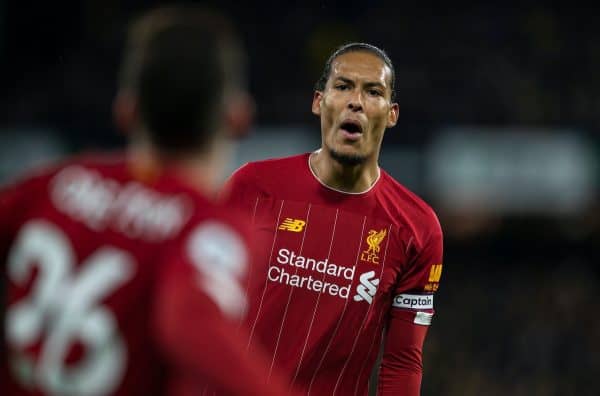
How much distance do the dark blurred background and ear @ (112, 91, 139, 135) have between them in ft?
41.9

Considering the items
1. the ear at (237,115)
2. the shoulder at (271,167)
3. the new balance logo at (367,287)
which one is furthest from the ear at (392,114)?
the ear at (237,115)

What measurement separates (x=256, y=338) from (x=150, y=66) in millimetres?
2639

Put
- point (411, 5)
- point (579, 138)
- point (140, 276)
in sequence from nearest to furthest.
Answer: point (140, 276)
point (579, 138)
point (411, 5)

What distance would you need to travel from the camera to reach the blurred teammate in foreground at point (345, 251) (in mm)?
4562

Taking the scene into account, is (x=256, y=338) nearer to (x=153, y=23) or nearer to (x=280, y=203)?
(x=280, y=203)

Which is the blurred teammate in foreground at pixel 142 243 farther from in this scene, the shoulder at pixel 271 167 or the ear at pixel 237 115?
the shoulder at pixel 271 167

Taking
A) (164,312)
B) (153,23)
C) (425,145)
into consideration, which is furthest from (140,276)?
(425,145)

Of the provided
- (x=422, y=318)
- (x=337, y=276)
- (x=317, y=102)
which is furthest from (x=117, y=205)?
(x=317, y=102)

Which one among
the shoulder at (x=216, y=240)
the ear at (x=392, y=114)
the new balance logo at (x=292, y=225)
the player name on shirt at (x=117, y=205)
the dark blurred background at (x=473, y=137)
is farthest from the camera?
the dark blurred background at (x=473, y=137)

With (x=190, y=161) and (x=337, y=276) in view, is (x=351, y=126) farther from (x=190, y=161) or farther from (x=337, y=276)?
(x=190, y=161)

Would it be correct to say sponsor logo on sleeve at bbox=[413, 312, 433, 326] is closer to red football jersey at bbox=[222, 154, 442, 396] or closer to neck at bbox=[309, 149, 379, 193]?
red football jersey at bbox=[222, 154, 442, 396]

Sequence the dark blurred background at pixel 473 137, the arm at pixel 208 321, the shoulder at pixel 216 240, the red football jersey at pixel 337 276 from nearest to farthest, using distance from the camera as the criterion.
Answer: the arm at pixel 208 321 → the shoulder at pixel 216 240 → the red football jersey at pixel 337 276 → the dark blurred background at pixel 473 137

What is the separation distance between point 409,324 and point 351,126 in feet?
3.17

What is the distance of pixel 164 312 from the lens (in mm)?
1906
